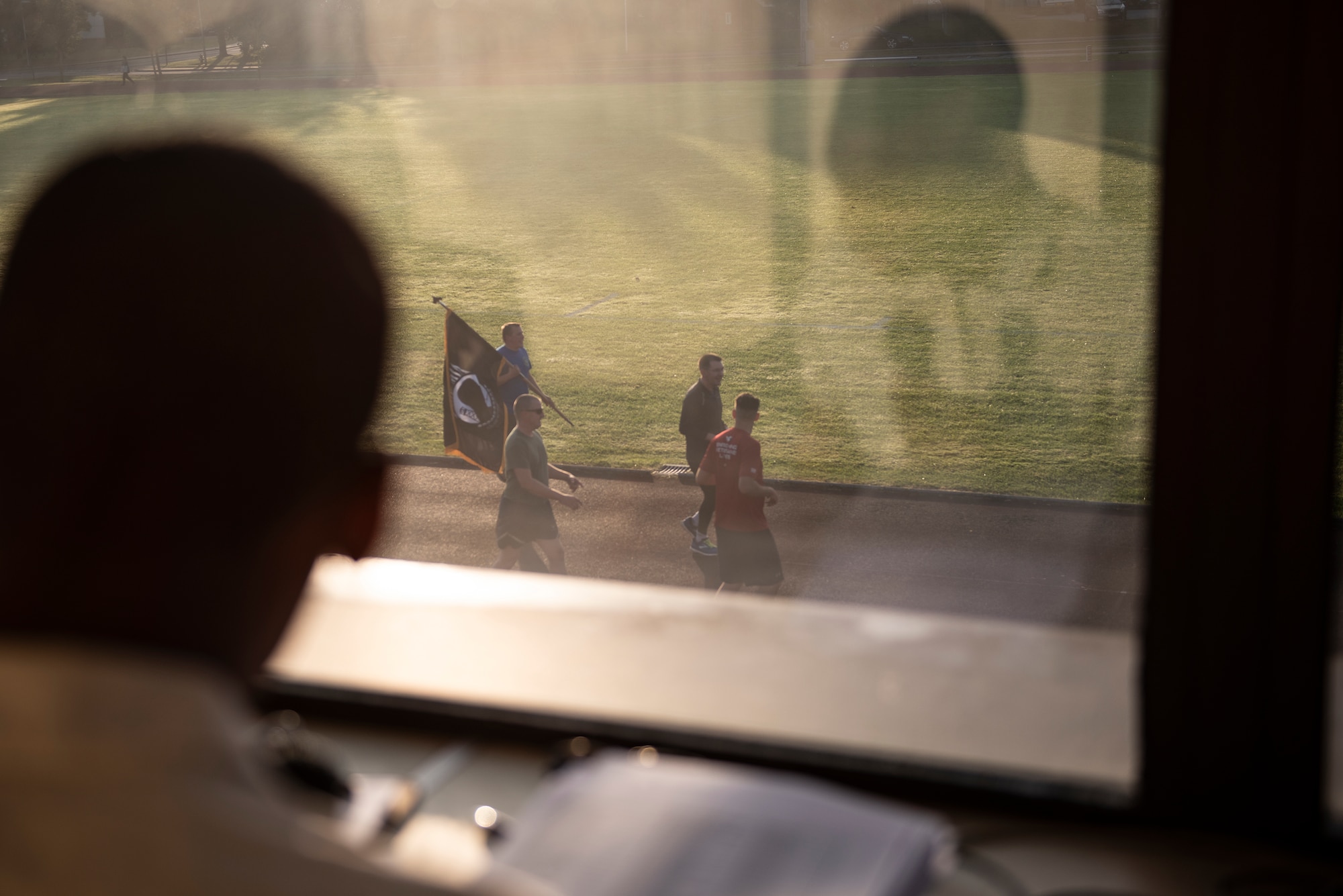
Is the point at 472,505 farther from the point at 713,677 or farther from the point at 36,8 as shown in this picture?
the point at 713,677

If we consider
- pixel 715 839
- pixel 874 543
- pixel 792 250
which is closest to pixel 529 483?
pixel 874 543

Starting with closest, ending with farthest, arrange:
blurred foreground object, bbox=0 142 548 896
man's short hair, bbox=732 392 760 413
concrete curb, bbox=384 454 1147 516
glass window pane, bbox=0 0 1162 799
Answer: blurred foreground object, bbox=0 142 548 896 < man's short hair, bbox=732 392 760 413 < glass window pane, bbox=0 0 1162 799 < concrete curb, bbox=384 454 1147 516

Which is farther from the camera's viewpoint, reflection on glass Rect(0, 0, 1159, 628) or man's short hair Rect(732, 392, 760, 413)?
reflection on glass Rect(0, 0, 1159, 628)

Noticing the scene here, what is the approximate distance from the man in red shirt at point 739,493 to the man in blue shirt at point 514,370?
158 cm

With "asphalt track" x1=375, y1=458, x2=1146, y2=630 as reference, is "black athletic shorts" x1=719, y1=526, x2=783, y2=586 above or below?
above

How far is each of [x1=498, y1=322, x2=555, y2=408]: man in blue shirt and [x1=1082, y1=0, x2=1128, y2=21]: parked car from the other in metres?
3.35

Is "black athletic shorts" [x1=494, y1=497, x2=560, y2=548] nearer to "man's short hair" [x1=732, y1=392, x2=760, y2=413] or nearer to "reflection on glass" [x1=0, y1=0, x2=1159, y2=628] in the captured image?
"man's short hair" [x1=732, y1=392, x2=760, y2=413]

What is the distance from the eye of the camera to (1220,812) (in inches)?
25.3

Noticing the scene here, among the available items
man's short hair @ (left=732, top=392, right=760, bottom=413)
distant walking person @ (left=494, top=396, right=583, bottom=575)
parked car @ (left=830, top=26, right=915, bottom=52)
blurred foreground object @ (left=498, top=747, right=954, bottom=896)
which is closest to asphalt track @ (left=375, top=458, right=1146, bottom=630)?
distant walking person @ (left=494, top=396, right=583, bottom=575)

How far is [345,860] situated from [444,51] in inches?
584

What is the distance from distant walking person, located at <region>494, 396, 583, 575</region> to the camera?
5.00m

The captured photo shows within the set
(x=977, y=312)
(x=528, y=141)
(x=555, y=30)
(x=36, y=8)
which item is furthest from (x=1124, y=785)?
(x=528, y=141)

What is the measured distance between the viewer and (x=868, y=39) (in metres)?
15.2

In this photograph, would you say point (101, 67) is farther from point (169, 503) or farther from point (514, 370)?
point (169, 503)
